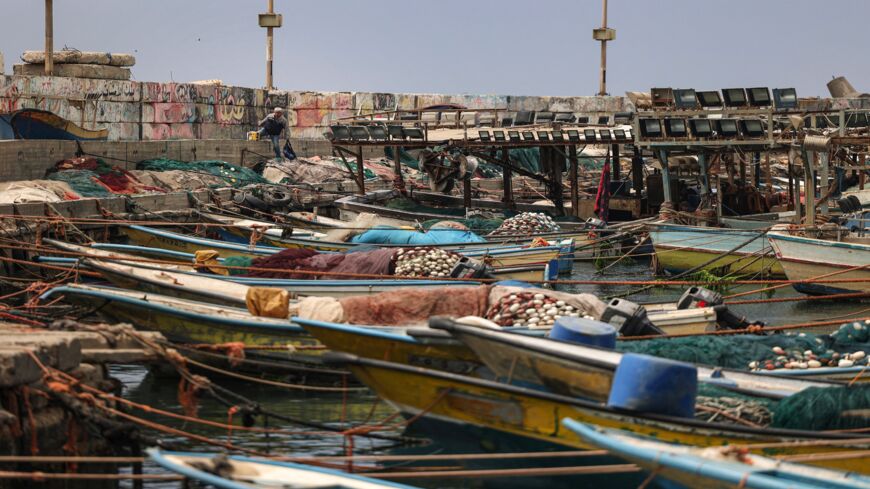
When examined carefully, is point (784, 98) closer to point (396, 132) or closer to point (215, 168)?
point (396, 132)

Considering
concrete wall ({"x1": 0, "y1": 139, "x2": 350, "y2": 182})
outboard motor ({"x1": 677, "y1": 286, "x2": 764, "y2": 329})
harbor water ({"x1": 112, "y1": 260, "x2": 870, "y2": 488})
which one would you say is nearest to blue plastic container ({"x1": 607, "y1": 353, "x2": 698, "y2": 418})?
harbor water ({"x1": 112, "y1": 260, "x2": 870, "y2": 488})

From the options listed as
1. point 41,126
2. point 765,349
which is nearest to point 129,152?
point 41,126

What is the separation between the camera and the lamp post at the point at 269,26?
5012 cm

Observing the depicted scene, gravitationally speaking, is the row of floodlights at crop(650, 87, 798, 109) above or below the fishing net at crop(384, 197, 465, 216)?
above

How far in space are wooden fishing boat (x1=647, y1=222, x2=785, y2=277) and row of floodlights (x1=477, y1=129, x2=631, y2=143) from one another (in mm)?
3576

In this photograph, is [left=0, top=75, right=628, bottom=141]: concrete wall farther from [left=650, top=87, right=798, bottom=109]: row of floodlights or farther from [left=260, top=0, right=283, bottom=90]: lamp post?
[left=650, top=87, right=798, bottom=109]: row of floodlights

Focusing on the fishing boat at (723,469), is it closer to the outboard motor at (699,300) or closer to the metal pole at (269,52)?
the outboard motor at (699,300)

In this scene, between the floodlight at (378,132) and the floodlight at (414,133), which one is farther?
the floodlight at (378,132)

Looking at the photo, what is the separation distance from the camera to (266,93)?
47844 mm

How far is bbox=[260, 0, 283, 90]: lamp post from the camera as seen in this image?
50125 mm

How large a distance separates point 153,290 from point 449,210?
14.9 m

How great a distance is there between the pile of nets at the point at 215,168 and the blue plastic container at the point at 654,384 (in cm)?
2401

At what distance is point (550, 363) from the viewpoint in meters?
10.5

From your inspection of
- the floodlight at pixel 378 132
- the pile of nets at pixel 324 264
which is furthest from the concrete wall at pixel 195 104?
the pile of nets at pixel 324 264
